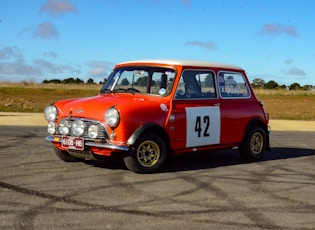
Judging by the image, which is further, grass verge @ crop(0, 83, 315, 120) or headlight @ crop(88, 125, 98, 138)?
grass verge @ crop(0, 83, 315, 120)

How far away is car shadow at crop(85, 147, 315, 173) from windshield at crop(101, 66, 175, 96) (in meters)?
1.25

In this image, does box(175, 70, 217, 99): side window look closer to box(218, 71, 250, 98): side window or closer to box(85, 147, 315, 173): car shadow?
box(218, 71, 250, 98): side window

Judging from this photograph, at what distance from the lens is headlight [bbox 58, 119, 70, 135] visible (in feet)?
25.5

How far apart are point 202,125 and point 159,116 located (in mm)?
1019

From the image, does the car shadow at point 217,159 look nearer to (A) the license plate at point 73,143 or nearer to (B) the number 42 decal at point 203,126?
(B) the number 42 decal at point 203,126

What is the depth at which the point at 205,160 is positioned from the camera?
948cm

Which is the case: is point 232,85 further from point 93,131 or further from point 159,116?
point 93,131

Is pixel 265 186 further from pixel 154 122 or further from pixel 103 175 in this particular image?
pixel 103 175

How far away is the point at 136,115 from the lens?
7418 millimetres

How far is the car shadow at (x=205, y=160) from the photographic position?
8.38 m

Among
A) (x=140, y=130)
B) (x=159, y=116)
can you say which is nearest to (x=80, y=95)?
(x=159, y=116)

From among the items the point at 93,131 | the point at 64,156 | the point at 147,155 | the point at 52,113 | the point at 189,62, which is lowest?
the point at 64,156

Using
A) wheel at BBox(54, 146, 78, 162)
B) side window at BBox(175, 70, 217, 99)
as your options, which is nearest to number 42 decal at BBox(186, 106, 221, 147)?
side window at BBox(175, 70, 217, 99)

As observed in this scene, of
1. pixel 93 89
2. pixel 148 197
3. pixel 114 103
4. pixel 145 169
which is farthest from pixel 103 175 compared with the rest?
pixel 93 89
